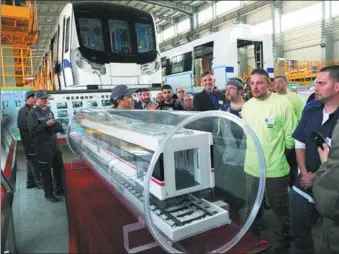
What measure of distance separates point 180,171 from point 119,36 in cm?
469

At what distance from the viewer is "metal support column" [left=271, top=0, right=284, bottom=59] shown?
13.8 meters

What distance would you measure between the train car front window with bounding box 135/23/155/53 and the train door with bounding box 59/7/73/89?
132cm

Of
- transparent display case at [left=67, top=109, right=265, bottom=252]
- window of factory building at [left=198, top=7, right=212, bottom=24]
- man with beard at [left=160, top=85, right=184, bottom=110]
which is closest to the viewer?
transparent display case at [left=67, top=109, right=265, bottom=252]

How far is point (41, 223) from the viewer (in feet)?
8.93

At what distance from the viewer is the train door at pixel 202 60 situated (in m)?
9.55

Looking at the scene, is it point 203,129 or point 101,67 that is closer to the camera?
point 203,129

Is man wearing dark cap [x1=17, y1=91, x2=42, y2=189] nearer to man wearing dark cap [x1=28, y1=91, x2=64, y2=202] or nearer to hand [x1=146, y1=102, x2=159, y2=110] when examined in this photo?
man wearing dark cap [x1=28, y1=91, x2=64, y2=202]

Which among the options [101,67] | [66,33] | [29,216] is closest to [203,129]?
[29,216]

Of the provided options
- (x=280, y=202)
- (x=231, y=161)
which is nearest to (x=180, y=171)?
(x=231, y=161)

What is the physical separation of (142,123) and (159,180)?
73cm

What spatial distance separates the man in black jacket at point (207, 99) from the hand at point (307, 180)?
1440 mm

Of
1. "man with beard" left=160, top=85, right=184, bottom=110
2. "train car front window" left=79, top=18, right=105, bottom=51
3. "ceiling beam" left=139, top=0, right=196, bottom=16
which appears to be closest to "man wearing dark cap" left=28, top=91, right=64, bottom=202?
"man with beard" left=160, top=85, right=184, bottom=110

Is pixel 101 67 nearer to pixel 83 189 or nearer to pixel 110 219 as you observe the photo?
pixel 83 189

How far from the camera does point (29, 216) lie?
302 cm
